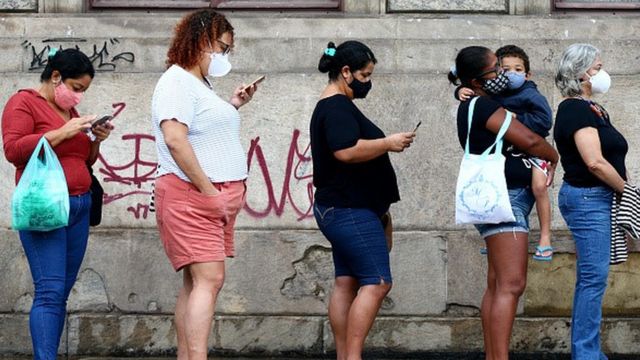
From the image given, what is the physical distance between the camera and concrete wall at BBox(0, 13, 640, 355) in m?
8.24

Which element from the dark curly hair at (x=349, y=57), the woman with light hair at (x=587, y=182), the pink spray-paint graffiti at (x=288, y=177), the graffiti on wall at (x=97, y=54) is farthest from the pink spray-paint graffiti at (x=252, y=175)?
the woman with light hair at (x=587, y=182)

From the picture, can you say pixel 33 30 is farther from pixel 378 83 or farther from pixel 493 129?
pixel 493 129

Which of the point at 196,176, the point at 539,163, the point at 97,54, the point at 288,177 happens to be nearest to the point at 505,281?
the point at 539,163

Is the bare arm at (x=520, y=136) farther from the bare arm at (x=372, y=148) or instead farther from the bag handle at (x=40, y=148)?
the bag handle at (x=40, y=148)

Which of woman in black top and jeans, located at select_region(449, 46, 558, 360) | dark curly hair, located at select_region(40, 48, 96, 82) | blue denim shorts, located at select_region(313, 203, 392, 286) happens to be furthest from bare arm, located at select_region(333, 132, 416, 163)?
dark curly hair, located at select_region(40, 48, 96, 82)

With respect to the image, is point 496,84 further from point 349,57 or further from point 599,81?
point 349,57

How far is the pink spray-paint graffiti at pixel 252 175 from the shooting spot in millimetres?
8422

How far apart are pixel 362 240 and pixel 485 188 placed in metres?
0.65

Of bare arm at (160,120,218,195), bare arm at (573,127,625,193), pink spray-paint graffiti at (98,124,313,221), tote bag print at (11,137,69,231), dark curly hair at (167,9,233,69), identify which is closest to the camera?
bare arm at (160,120,218,195)

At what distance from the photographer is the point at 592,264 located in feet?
22.8

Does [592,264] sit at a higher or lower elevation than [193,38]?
lower

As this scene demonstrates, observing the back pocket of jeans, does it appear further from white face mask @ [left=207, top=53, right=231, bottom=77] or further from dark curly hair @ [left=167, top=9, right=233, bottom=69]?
dark curly hair @ [left=167, top=9, right=233, bottom=69]

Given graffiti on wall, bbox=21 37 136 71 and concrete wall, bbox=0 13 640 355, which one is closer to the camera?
concrete wall, bbox=0 13 640 355

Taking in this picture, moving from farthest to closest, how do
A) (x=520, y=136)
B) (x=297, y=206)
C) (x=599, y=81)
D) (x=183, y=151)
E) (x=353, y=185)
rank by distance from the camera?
(x=297, y=206) → (x=599, y=81) → (x=353, y=185) → (x=520, y=136) → (x=183, y=151)
